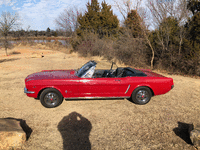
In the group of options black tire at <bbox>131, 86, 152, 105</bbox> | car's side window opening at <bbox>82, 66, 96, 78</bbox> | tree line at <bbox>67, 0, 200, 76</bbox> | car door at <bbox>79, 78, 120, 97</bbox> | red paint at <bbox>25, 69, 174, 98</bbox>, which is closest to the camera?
red paint at <bbox>25, 69, 174, 98</bbox>

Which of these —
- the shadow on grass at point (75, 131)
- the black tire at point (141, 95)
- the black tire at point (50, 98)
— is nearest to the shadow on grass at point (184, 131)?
the black tire at point (141, 95)

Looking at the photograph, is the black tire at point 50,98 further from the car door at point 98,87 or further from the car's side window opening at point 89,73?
the car's side window opening at point 89,73

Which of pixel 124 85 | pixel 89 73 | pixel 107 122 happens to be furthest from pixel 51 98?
pixel 124 85

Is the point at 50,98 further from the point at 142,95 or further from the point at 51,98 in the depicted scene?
the point at 142,95

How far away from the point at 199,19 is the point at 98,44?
9935 millimetres

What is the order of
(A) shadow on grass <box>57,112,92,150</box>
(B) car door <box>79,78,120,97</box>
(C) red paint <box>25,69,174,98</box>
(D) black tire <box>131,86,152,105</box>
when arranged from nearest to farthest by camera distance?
(A) shadow on grass <box>57,112,92,150</box>, (C) red paint <box>25,69,174,98</box>, (B) car door <box>79,78,120,97</box>, (D) black tire <box>131,86,152,105</box>

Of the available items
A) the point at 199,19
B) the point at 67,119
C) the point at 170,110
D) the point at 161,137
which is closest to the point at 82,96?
the point at 67,119

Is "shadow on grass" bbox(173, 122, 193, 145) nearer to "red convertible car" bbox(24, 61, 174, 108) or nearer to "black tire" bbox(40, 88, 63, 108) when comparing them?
"red convertible car" bbox(24, 61, 174, 108)

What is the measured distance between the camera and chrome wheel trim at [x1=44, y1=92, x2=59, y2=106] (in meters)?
4.14

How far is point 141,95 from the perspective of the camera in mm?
4469

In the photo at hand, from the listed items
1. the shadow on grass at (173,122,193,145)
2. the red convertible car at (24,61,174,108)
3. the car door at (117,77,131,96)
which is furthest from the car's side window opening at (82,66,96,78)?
the shadow on grass at (173,122,193,145)

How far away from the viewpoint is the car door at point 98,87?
4160 millimetres

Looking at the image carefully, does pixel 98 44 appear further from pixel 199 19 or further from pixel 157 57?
pixel 199 19

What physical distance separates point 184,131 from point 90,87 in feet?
8.60
